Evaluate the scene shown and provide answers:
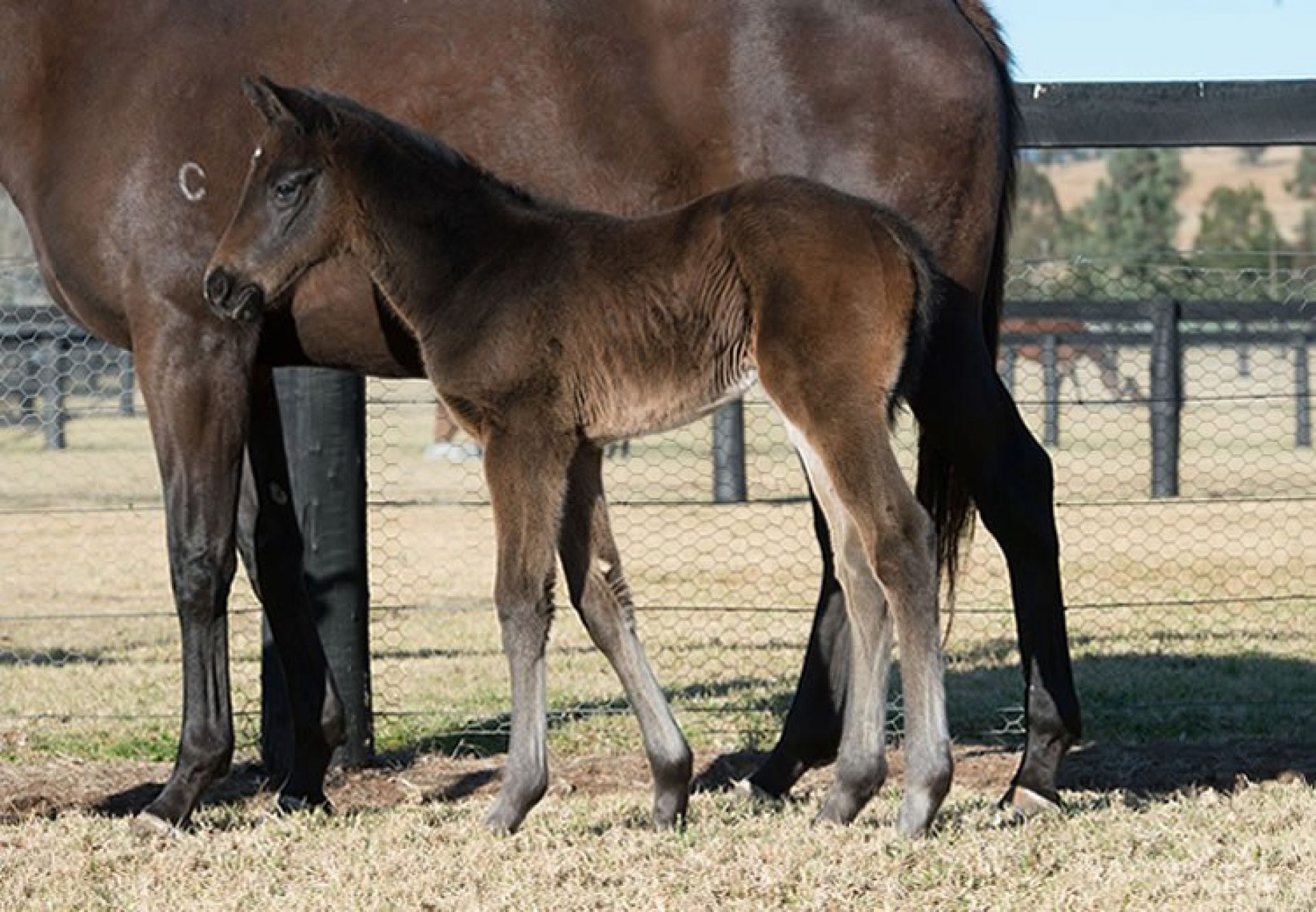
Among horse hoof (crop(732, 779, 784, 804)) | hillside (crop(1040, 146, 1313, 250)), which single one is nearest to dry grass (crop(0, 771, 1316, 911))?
horse hoof (crop(732, 779, 784, 804))

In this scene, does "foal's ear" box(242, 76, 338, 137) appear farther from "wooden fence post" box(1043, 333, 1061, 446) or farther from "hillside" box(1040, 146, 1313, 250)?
"hillside" box(1040, 146, 1313, 250)

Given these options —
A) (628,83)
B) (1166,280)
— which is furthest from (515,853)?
(1166,280)

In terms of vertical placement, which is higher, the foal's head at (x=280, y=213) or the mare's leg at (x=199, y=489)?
the foal's head at (x=280, y=213)

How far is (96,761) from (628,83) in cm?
296

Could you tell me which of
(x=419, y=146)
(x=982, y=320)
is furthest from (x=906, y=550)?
(x=419, y=146)

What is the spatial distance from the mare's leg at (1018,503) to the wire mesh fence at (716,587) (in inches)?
53.6

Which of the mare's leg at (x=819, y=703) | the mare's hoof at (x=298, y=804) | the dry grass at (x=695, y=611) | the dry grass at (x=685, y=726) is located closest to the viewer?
the dry grass at (x=685, y=726)

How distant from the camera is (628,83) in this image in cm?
559

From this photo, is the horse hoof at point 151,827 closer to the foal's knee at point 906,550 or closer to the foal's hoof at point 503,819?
the foal's hoof at point 503,819

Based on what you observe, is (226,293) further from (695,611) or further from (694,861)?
(695,611)

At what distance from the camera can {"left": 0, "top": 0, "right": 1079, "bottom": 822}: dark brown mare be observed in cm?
538

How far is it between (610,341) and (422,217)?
660 millimetres

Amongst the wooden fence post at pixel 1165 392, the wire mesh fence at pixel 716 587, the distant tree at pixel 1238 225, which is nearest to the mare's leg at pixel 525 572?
the wire mesh fence at pixel 716 587

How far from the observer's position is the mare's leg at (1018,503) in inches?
211
